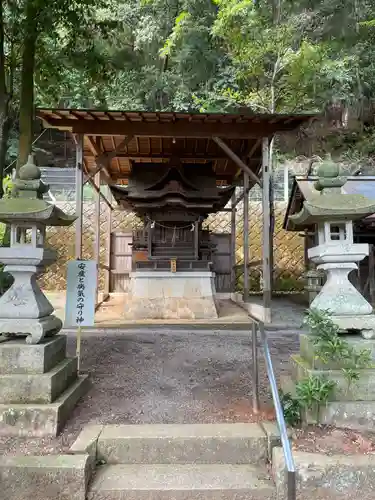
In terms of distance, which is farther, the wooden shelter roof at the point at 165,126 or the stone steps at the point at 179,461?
the wooden shelter roof at the point at 165,126

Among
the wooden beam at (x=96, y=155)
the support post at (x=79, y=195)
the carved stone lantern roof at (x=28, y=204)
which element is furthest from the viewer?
the wooden beam at (x=96, y=155)

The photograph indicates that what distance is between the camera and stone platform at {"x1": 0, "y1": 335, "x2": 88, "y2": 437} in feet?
10.9

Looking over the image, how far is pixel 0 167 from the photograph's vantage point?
5.69 metres

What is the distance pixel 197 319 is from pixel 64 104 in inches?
A: 538

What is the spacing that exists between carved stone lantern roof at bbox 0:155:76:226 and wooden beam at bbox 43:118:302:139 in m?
4.42

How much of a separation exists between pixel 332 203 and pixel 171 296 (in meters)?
6.55

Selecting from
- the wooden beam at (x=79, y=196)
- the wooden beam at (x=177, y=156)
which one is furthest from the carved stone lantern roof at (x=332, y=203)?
the wooden beam at (x=177, y=156)

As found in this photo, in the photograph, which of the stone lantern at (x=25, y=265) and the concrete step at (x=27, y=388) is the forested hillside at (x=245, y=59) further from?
the concrete step at (x=27, y=388)

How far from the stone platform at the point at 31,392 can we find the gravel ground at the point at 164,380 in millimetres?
103

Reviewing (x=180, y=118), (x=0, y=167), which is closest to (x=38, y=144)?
(x=180, y=118)

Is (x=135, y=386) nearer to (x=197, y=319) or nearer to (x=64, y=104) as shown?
(x=197, y=319)

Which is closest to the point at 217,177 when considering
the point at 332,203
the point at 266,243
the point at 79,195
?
the point at 266,243

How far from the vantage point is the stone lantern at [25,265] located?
366cm

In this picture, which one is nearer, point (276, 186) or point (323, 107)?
point (323, 107)
